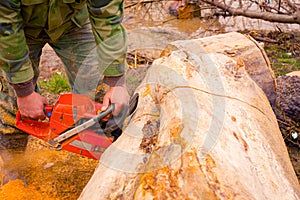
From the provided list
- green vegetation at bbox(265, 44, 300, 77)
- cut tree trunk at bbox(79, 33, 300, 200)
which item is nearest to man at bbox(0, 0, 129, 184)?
→ cut tree trunk at bbox(79, 33, 300, 200)

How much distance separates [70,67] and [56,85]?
131 centimetres

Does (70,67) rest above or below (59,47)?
below

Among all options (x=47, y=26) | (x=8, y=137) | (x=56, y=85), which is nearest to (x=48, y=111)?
(x=47, y=26)

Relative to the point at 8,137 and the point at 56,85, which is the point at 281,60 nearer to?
the point at 56,85

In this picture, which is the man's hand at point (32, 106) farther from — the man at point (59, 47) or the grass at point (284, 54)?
the grass at point (284, 54)

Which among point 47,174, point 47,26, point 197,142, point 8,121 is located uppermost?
point 47,26

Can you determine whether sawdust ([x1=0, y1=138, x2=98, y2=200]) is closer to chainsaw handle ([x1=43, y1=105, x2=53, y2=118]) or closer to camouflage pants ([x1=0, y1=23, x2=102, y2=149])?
camouflage pants ([x1=0, y1=23, x2=102, y2=149])

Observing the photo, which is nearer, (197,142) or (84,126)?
(197,142)

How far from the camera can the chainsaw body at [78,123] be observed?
92.5 inches

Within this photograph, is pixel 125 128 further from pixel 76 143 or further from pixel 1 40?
pixel 1 40

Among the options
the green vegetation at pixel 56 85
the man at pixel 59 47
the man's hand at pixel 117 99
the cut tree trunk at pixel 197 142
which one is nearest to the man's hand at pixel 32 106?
the man at pixel 59 47

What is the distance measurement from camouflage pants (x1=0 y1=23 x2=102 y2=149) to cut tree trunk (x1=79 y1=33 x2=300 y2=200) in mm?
622

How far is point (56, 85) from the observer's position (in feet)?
14.2

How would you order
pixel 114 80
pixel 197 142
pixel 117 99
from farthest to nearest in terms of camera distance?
1. pixel 114 80
2. pixel 117 99
3. pixel 197 142
